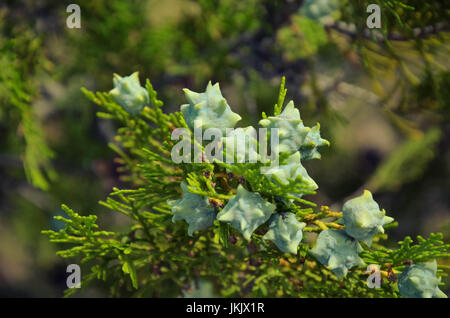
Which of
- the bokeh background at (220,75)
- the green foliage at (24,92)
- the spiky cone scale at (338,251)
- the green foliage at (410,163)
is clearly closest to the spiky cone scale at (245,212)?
the spiky cone scale at (338,251)

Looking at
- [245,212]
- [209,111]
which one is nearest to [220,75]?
[209,111]

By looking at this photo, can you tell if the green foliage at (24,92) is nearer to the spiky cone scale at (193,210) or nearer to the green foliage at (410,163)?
the spiky cone scale at (193,210)

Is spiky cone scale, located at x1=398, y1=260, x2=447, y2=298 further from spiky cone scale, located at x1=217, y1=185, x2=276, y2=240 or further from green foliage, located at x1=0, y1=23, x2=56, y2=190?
green foliage, located at x1=0, y1=23, x2=56, y2=190

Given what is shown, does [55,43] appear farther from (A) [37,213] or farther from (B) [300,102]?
(B) [300,102]

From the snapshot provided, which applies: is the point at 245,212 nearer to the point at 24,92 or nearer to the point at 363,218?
the point at 363,218

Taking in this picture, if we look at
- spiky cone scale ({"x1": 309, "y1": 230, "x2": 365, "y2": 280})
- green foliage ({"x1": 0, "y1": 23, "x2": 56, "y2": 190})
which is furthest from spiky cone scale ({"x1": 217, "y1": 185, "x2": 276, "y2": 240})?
green foliage ({"x1": 0, "y1": 23, "x2": 56, "y2": 190})

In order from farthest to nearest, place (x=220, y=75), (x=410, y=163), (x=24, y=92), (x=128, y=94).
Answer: (x=410, y=163) → (x=220, y=75) → (x=24, y=92) → (x=128, y=94)
